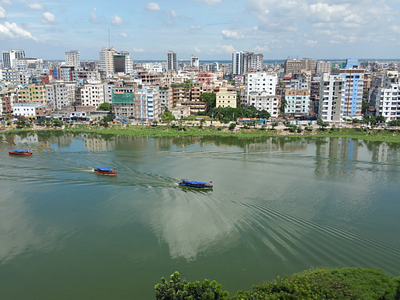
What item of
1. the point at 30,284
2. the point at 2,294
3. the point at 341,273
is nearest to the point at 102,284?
the point at 30,284

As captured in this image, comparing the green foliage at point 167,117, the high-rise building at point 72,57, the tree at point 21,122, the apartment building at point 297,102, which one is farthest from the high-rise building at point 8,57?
the apartment building at point 297,102

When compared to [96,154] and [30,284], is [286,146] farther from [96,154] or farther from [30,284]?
[30,284]

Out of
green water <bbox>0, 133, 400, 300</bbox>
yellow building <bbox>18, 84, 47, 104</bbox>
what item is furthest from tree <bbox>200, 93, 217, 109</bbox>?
yellow building <bbox>18, 84, 47, 104</bbox>

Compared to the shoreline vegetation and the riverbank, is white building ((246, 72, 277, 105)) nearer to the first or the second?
the shoreline vegetation

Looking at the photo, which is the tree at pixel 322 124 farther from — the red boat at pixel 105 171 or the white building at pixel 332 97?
the red boat at pixel 105 171

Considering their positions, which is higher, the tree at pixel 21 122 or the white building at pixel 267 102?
the white building at pixel 267 102

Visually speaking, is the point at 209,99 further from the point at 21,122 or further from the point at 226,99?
the point at 21,122

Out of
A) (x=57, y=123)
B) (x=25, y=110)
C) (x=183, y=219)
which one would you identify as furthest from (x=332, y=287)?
(x=25, y=110)

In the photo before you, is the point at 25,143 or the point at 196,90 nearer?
the point at 25,143
